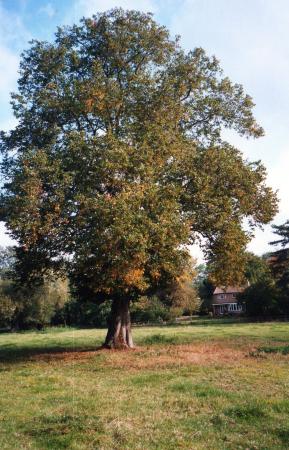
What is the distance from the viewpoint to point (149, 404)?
12742 mm

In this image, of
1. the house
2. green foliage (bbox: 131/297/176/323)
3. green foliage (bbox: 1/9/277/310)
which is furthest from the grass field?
the house

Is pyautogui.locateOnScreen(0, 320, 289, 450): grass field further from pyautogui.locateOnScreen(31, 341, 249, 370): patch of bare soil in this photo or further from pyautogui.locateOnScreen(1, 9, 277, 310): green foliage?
pyautogui.locateOnScreen(1, 9, 277, 310): green foliage

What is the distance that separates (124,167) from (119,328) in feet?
38.0

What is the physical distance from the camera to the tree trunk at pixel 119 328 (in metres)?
29.3

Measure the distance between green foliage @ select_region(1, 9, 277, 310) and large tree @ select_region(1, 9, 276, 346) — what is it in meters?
0.08

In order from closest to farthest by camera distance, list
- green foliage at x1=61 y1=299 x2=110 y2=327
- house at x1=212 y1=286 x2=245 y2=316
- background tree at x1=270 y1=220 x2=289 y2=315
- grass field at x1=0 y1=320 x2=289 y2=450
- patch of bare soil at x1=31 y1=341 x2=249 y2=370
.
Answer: grass field at x1=0 y1=320 x2=289 y2=450 → patch of bare soil at x1=31 y1=341 x2=249 y2=370 → background tree at x1=270 y1=220 x2=289 y2=315 → green foliage at x1=61 y1=299 x2=110 y2=327 → house at x1=212 y1=286 x2=245 y2=316

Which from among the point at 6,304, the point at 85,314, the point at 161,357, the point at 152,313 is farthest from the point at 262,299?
the point at 161,357

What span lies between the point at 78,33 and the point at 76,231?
13.7 meters

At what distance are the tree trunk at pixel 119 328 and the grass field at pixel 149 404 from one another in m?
6.30

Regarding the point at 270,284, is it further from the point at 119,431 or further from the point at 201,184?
the point at 119,431

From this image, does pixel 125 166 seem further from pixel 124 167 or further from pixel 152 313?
pixel 152 313

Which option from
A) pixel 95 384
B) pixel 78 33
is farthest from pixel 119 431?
pixel 78 33

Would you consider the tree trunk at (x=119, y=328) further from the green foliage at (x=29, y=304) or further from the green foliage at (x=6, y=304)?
the green foliage at (x=6, y=304)

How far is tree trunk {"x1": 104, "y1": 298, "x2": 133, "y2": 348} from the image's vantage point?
29.3 metres
